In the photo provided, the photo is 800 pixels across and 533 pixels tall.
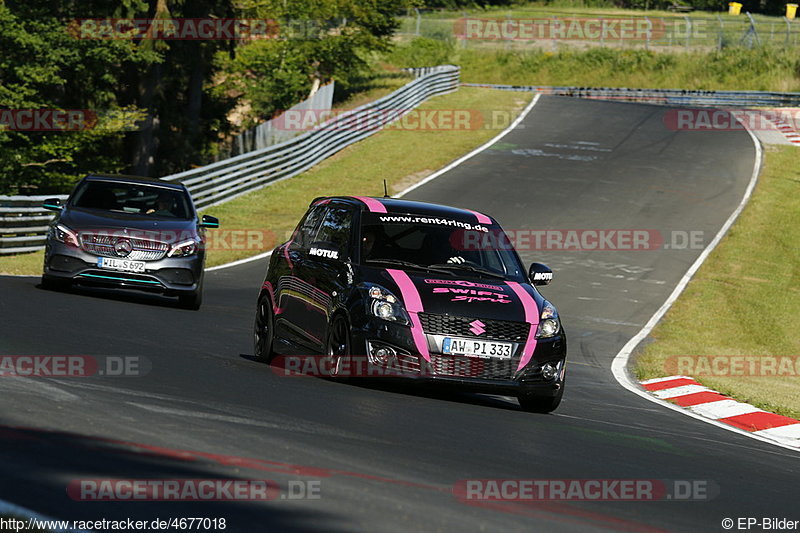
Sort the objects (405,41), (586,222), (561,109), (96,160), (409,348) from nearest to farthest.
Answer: (409,348) < (586,222) < (96,160) < (561,109) < (405,41)

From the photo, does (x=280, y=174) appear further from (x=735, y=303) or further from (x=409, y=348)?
(x=409, y=348)

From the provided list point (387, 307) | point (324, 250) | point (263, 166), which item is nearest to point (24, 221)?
point (263, 166)

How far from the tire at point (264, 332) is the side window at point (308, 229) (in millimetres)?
630

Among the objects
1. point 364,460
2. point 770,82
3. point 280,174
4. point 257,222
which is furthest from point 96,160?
point 364,460

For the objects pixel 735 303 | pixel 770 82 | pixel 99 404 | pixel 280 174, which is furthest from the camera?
pixel 770 82

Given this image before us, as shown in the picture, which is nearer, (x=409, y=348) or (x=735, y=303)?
(x=409, y=348)

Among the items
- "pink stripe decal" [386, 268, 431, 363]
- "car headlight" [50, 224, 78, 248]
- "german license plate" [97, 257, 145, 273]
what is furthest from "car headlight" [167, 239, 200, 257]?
"pink stripe decal" [386, 268, 431, 363]

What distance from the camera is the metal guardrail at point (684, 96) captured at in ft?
169

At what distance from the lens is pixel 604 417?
10133 mm

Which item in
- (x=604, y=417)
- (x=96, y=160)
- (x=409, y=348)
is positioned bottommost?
(x=96, y=160)

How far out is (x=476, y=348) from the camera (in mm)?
9242

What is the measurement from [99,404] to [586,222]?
21.5m

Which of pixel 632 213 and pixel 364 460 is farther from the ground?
pixel 364 460

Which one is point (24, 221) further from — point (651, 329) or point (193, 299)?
point (651, 329)
